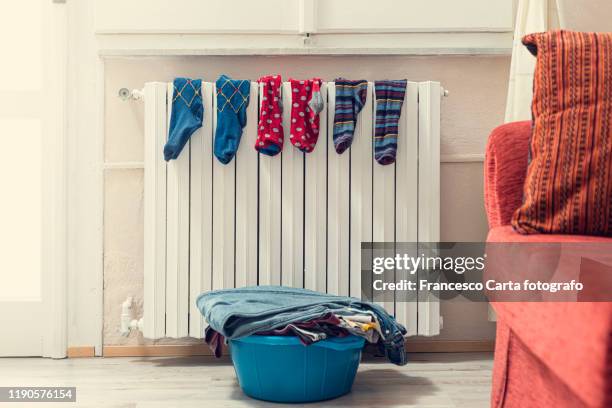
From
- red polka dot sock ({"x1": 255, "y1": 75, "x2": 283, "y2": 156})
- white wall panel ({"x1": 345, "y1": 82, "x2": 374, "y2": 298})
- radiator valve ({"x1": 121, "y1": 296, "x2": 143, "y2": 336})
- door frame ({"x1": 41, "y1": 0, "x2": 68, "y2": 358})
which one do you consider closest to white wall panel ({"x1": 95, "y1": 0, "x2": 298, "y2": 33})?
door frame ({"x1": 41, "y1": 0, "x2": 68, "y2": 358})

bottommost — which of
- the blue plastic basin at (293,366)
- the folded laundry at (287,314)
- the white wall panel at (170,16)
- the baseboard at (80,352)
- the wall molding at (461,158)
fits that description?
the baseboard at (80,352)

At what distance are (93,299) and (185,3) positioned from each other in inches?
39.9

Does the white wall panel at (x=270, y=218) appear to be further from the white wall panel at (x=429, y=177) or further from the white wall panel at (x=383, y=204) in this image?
the white wall panel at (x=429, y=177)

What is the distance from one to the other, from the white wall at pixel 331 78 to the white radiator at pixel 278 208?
0.16m

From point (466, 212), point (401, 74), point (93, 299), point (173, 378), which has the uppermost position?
point (401, 74)

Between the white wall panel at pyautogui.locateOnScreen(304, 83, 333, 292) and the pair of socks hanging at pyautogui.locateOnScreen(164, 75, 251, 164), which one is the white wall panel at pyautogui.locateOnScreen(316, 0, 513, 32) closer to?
the white wall panel at pyautogui.locateOnScreen(304, 83, 333, 292)

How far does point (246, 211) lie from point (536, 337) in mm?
1264

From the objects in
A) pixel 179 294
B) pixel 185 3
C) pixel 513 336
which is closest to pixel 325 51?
pixel 185 3

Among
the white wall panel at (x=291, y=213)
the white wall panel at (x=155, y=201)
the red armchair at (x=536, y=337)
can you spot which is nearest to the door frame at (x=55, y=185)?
the white wall panel at (x=155, y=201)

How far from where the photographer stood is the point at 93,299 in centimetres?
226

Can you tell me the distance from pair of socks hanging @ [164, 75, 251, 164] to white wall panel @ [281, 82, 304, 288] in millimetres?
144

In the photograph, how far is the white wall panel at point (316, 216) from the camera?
84.1 inches

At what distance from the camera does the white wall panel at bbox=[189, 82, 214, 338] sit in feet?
6.98

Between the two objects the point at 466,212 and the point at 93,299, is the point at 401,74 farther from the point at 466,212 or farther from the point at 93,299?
the point at 93,299
